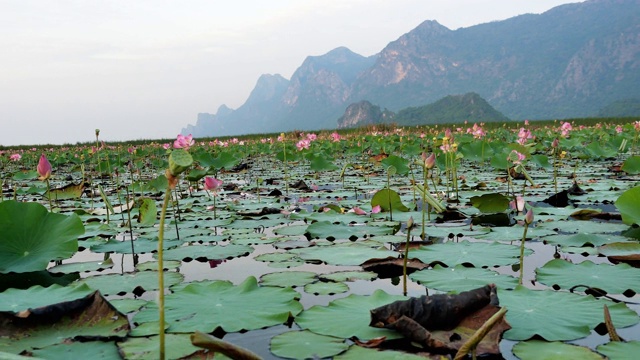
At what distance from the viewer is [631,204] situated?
2.57 meters

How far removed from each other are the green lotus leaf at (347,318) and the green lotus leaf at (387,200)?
6.16 ft

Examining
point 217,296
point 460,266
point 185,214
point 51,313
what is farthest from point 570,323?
point 185,214

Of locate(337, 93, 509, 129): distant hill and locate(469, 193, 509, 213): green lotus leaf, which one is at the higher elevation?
locate(337, 93, 509, 129): distant hill

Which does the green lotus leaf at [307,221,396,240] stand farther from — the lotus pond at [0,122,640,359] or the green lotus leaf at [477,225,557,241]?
the green lotus leaf at [477,225,557,241]

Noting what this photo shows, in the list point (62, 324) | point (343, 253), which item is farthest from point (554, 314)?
point (62, 324)

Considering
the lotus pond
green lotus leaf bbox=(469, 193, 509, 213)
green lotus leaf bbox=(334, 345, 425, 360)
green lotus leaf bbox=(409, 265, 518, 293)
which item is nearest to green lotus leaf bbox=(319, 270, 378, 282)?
the lotus pond

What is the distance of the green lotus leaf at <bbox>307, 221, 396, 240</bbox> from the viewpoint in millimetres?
3061

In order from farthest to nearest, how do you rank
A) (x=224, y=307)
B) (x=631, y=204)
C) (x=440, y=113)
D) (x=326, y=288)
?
(x=440, y=113), (x=631, y=204), (x=326, y=288), (x=224, y=307)

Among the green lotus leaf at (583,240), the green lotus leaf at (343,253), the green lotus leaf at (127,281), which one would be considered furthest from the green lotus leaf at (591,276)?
the green lotus leaf at (127,281)

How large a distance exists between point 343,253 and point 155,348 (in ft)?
4.25

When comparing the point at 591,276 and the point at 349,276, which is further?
the point at 349,276

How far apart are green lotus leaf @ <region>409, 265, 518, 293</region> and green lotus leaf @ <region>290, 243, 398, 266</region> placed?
1.09ft

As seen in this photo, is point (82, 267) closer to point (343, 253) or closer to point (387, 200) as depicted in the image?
point (343, 253)

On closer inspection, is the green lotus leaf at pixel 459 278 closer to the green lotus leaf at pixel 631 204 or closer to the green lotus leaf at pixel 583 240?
the green lotus leaf at pixel 583 240
